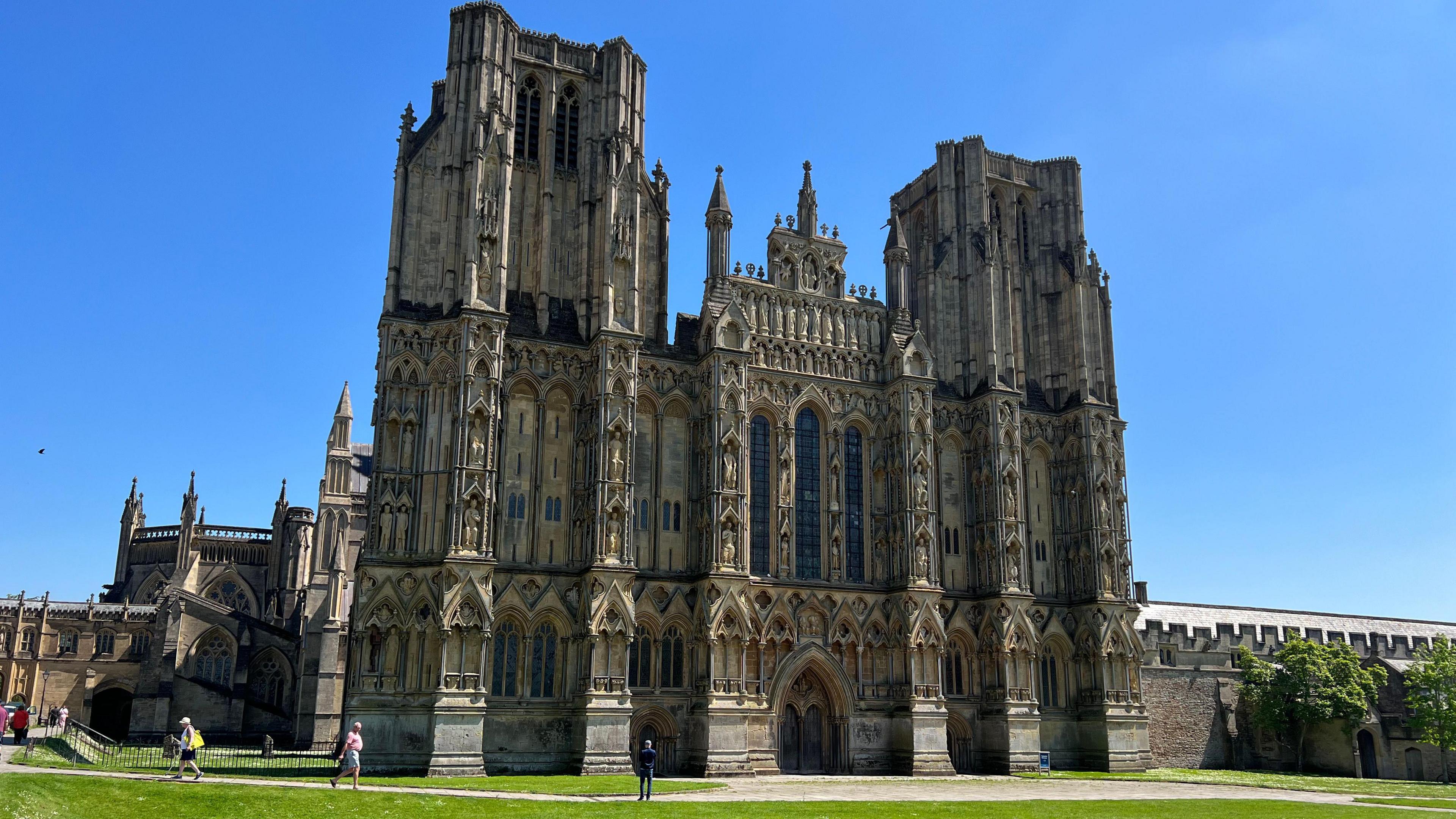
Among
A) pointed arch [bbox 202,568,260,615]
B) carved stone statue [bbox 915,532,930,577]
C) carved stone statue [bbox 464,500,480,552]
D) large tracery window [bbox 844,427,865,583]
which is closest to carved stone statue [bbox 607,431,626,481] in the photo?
carved stone statue [bbox 464,500,480,552]

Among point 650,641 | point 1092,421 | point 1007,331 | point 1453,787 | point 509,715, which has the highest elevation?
point 1007,331

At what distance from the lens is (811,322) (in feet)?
158

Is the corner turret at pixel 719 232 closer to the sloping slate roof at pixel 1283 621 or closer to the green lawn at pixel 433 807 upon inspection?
the green lawn at pixel 433 807

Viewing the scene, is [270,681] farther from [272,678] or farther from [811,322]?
[811,322]

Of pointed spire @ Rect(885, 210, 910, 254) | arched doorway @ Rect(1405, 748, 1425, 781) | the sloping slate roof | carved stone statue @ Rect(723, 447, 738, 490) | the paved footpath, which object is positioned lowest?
arched doorway @ Rect(1405, 748, 1425, 781)

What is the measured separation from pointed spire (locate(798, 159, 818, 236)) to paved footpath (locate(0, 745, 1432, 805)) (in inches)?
918

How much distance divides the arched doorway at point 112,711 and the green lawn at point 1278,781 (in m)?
60.7

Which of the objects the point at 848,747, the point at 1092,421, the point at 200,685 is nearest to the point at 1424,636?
the point at 1092,421

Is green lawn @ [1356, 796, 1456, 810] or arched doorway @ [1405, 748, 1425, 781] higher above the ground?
green lawn @ [1356, 796, 1456, 810]

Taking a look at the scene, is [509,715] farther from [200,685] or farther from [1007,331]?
[200,685]

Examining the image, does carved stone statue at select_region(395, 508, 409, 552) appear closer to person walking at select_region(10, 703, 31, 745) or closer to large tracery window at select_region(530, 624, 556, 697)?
large tracery window at select_region(530, 624, 556, 697)

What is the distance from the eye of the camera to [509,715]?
128ft

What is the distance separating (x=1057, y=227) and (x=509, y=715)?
35.6 meters

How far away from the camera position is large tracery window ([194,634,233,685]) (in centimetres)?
7025
